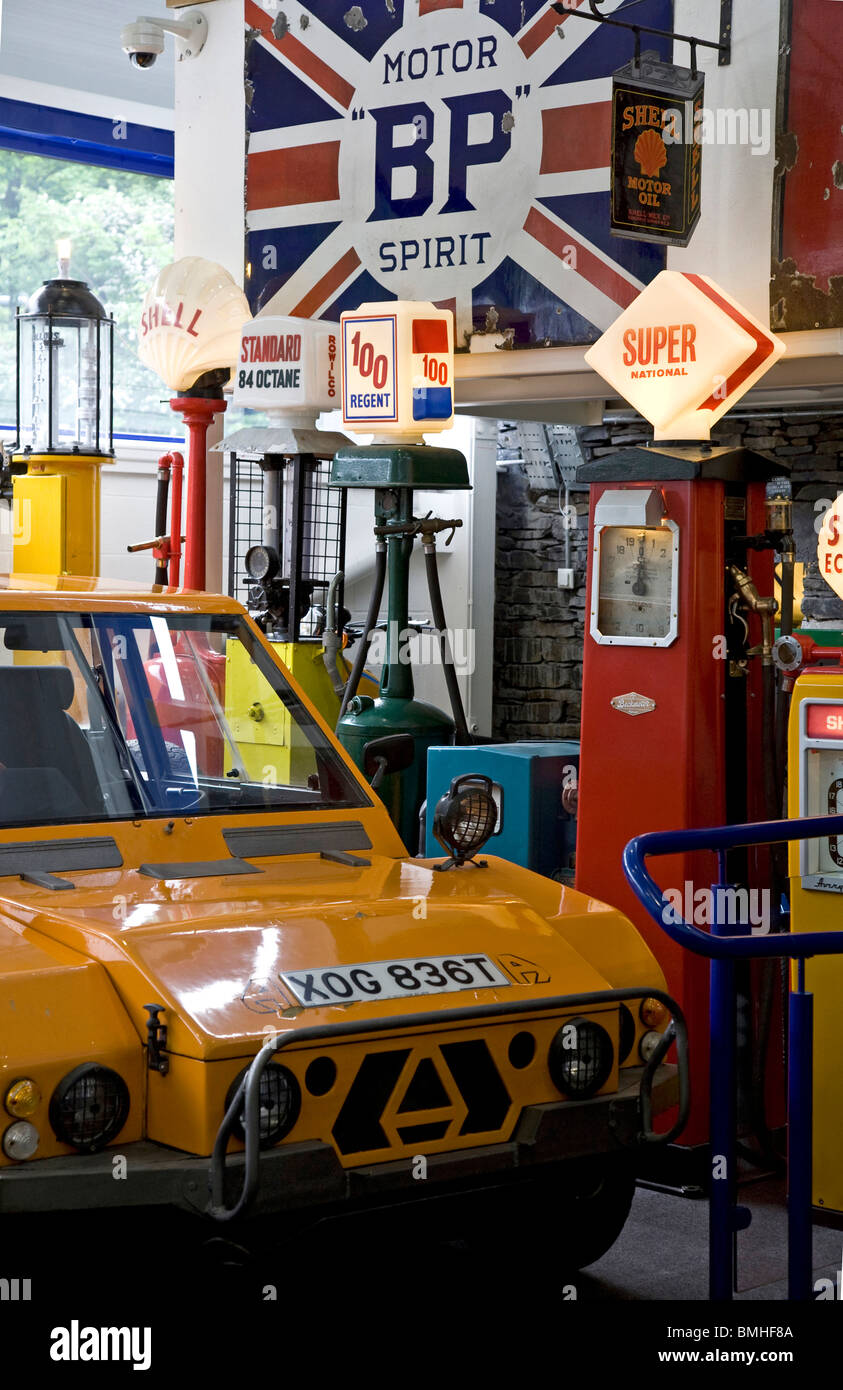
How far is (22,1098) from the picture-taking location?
2.90 m

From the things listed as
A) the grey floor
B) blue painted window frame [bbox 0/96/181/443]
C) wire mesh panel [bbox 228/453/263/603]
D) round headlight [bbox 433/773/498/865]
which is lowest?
the grey floor

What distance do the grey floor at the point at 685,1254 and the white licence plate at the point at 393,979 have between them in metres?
1.12

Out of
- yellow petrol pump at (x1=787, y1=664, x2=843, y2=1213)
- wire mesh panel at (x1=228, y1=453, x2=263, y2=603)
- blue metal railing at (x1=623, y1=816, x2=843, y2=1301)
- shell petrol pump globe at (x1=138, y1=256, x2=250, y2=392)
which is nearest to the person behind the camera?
blue metal railing at (x1=623, y1=816, x2=843, y2=1301)

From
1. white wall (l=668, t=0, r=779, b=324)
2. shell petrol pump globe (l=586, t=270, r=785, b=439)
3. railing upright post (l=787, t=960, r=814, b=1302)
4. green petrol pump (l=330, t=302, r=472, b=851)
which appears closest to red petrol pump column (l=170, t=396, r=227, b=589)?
green petrol pump (l=330, t=302, r=472, b=851)

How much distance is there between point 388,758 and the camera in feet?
14.4

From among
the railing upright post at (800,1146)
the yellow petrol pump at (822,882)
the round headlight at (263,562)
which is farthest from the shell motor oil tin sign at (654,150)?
the railing upright post at (800,1146)

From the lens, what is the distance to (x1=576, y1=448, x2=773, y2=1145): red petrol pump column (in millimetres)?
5031

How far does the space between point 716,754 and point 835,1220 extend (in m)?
1.41

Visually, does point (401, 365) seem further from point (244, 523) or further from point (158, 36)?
point (244, 523)

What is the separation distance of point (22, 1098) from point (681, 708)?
2.70m

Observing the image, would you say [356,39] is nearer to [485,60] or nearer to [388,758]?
[485,60]

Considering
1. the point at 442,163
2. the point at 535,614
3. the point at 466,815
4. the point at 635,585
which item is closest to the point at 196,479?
the point at 442,163

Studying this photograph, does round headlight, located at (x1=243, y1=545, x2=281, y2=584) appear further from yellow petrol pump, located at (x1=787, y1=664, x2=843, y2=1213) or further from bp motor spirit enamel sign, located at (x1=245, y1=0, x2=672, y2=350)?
yellow petrol pump, located at (x1=787, y1=664, x2=843, y2=1213)

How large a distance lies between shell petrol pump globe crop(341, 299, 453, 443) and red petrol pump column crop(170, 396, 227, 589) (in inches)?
59.2
